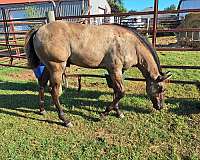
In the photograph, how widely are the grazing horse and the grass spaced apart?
281 millimetres

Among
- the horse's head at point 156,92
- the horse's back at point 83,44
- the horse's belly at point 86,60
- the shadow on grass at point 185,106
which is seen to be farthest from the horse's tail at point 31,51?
the shadow on grass at point 185,106

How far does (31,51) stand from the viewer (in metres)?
4.60

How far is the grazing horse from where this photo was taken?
4305mm

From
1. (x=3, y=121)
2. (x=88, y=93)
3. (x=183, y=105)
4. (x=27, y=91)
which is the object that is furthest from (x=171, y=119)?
(x=27, y=91)

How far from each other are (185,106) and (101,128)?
1646 millimetres

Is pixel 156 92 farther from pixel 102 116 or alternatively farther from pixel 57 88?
pixel 57 88

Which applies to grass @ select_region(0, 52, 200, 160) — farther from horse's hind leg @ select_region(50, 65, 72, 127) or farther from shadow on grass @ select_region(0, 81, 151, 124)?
horse's hind leg @ select_region(50, 65, 72, 127)

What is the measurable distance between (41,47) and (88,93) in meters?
1.83

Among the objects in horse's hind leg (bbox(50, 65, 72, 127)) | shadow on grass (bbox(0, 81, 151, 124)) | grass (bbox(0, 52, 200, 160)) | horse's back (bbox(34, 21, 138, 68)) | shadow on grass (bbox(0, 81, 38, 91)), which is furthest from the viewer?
shadow on grass (bbox(0, 81, 38, 91))

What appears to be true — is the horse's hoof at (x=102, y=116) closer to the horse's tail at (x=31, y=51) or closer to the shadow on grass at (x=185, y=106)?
the shadow on grass at (x=185, y=106)

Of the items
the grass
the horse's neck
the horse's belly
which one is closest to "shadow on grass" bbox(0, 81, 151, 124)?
the grass

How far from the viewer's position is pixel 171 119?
4.40 meters

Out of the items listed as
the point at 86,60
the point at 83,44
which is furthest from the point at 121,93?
the point at 83,44

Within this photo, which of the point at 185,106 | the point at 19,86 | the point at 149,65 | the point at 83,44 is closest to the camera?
the point at 83,44
